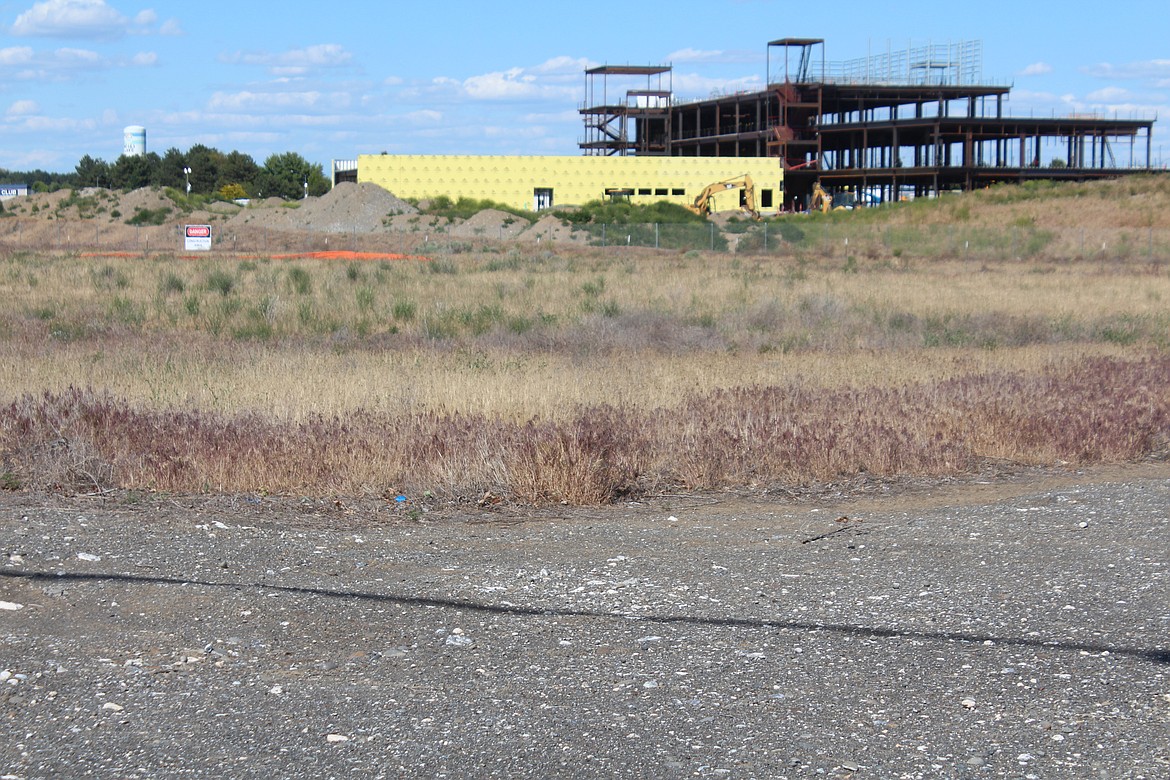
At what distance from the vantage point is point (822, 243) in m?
58.9

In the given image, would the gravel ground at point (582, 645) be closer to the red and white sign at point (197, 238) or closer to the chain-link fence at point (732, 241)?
the chain-link fence at point (732, 241)

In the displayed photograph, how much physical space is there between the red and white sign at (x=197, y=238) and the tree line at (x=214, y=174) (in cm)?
7174

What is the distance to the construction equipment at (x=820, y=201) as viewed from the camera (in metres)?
85.9

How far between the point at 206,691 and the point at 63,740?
2.03 feet

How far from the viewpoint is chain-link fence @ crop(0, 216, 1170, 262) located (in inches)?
2168

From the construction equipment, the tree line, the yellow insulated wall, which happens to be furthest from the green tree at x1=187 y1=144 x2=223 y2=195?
the construction equipment

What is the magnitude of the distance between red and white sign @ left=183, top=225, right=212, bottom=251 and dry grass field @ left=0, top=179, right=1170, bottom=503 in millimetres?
19136

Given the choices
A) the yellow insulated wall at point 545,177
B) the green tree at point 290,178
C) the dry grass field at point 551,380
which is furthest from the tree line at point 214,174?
the dry grass field at point 551,380

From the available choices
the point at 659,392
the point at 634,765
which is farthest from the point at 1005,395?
the point at 634,765

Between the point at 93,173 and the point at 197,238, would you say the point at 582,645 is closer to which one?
the point at 197,238

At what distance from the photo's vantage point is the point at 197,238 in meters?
54.9

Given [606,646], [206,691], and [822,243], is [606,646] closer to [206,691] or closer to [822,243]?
[206,691]

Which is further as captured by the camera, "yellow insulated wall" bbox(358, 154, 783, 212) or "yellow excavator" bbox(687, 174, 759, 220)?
"yellow insulated wall" bbox(358, 154, 783, 212)

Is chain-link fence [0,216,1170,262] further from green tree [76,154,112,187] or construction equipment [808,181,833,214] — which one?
green tree [76,154,112,187]
